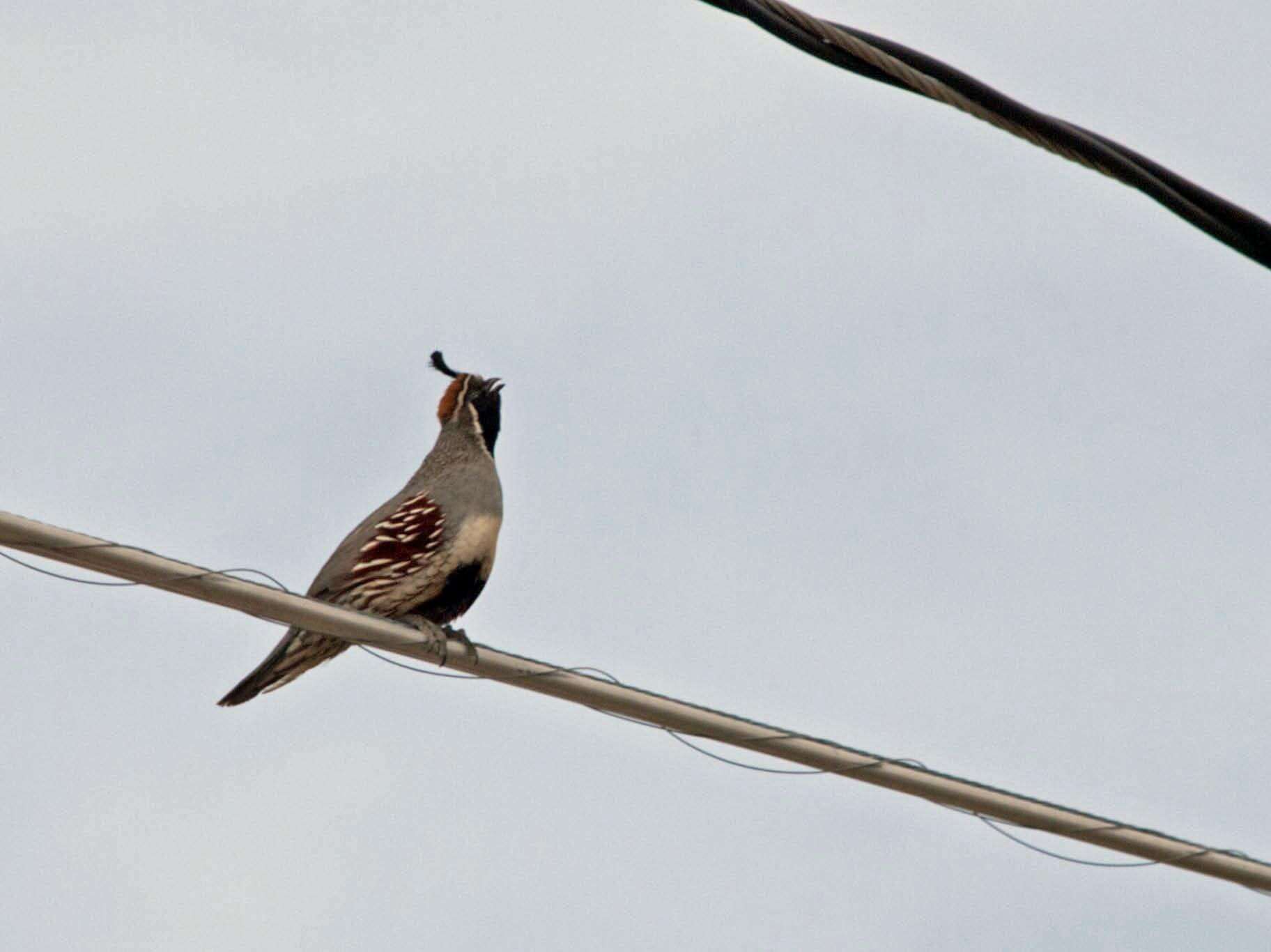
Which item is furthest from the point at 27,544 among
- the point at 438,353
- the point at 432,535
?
the point at 438,353

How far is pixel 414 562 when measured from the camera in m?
9.71

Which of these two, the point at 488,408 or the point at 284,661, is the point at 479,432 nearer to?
the point at 488,408

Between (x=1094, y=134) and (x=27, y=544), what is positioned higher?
(x=1094, y=134)

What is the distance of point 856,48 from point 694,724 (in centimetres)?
211

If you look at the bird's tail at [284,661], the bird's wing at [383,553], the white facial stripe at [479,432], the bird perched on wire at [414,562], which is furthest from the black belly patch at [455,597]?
the white facial stripe at [479,432]

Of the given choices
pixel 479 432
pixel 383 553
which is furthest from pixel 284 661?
pixel 479 432

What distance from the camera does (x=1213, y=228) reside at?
493 cm

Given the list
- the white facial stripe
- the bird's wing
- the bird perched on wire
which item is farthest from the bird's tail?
the white facial stripe

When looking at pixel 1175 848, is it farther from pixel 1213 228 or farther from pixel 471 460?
pixel 471 460

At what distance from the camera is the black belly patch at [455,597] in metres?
9.70

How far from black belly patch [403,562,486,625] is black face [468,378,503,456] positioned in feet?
4.06

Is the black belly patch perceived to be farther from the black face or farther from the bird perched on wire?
the black face

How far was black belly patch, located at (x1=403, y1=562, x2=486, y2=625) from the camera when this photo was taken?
9.70 m

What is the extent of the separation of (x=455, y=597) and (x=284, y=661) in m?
0.90
